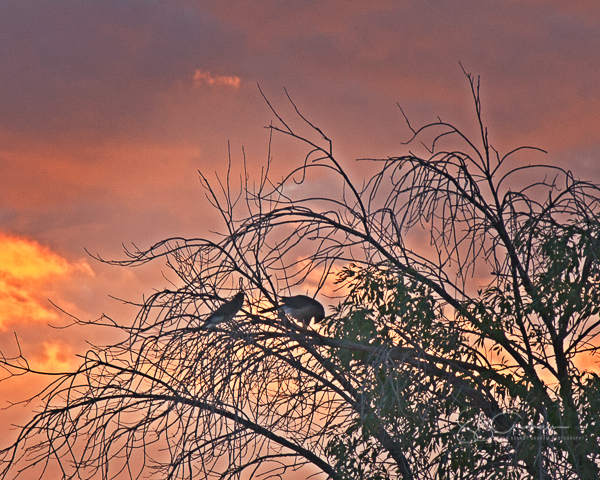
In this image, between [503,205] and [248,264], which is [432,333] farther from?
[248,264]

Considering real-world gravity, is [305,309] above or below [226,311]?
above

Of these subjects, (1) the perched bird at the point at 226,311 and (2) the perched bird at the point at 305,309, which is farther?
(2) the perched bird at the point at 305,309

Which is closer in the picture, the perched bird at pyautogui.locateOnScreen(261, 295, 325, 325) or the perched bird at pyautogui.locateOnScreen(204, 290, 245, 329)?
the perched bird at pyautogui.locateOnScreen(204, 290, 245, 329)

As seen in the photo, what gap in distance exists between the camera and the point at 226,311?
5.40 meters

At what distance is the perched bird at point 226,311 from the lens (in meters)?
5.23

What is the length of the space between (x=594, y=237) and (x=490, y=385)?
173cm

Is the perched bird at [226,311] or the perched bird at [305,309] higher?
the perched bird at [305,309]

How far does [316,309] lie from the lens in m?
8.34

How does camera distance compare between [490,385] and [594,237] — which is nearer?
[594,237]

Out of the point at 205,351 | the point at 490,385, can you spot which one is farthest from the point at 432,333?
the point at 205,351

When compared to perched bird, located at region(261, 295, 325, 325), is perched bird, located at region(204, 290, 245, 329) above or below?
below

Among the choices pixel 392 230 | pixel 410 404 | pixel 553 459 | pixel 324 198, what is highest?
pixel 324 198

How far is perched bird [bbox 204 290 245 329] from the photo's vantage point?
17.2 ft

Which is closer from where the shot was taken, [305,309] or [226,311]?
[226,311]
